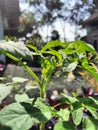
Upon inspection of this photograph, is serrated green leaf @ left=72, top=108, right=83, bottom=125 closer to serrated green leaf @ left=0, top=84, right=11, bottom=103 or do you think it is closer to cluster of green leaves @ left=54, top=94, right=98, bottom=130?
cluster of green leaves @ left=54, top=94, right=98, bottom=130

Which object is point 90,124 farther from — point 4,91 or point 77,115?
point 4,91

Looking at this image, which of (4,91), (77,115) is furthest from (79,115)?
(4,91)

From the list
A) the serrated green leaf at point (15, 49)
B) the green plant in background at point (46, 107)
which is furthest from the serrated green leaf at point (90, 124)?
the serrated green leaf at point (15, 49)

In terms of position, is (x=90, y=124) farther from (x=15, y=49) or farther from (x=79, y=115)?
(x=15, y=49)

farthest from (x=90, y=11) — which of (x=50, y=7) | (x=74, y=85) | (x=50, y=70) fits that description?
(x=50, y=70)

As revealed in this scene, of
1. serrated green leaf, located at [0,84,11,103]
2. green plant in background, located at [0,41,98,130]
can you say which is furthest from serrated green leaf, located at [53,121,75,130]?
serrated green leaf, located at [0,84,11,103]

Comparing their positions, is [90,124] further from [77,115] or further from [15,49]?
[15,49]

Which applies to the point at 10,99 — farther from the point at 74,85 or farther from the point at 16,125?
the point at 16,125

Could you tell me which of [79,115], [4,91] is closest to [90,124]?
[79,115]

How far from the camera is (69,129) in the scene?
477 mm

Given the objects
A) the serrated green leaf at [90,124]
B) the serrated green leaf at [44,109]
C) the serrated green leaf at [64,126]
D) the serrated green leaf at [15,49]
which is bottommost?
the serrated green leaf at [90,124]

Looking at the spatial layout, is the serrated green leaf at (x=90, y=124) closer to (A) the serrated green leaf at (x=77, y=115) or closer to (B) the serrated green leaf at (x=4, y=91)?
(A) the serrated green leaf at (x=77, y=115)

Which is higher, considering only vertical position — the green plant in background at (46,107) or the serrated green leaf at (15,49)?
the serrated green leaf at (15,49)

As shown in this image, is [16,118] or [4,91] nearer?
[16,118]
